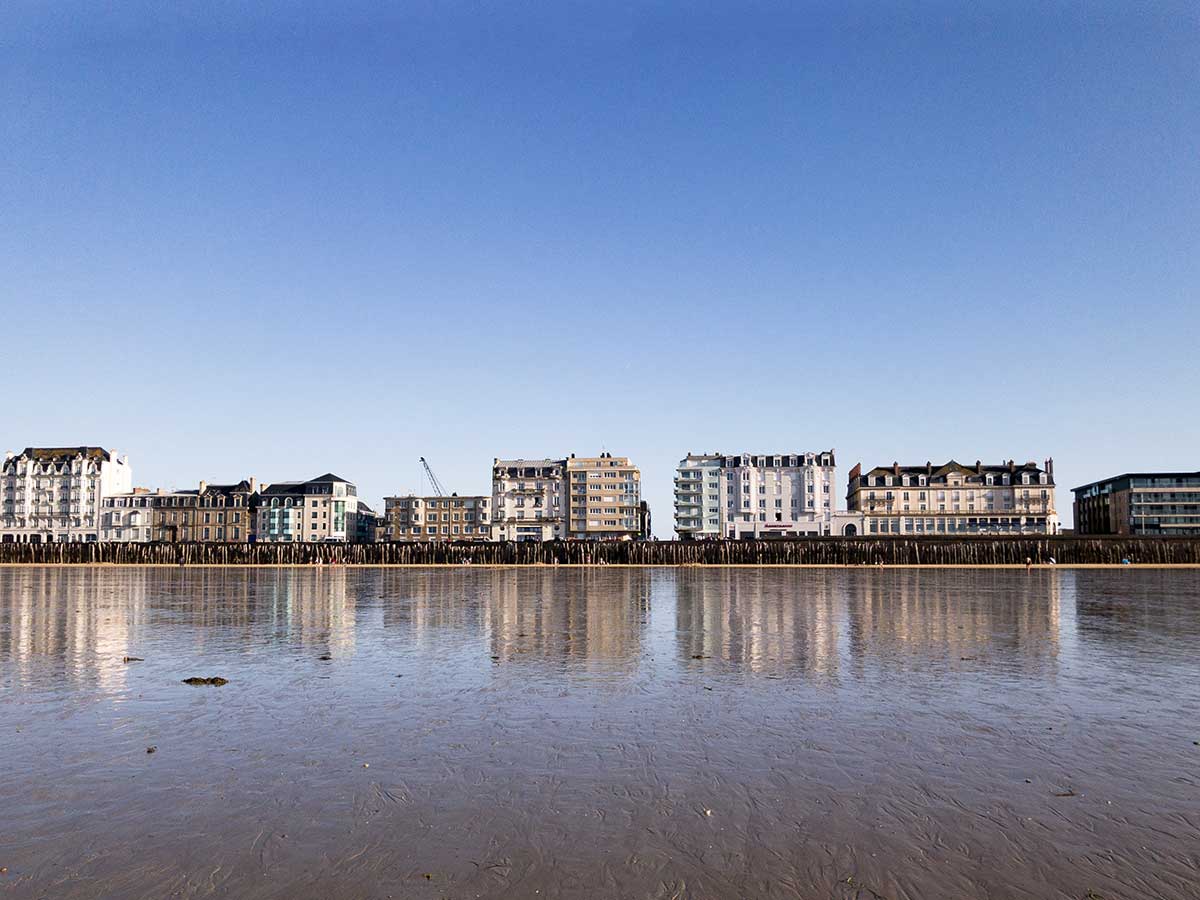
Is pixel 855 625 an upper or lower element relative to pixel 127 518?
lower

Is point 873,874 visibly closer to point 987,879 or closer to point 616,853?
point 987,879

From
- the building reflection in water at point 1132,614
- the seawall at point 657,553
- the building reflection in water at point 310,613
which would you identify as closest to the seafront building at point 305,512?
the seawall at point 657,553

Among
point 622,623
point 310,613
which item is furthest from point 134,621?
point 622,623

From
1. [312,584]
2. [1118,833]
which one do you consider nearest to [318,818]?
[1118,833]

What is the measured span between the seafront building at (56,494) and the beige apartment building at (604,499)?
92.7m

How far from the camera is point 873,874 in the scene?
7277 mm

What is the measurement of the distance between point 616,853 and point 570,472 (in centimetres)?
15867

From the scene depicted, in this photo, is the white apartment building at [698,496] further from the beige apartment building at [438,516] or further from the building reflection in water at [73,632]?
the building reflection in water at [73,632]

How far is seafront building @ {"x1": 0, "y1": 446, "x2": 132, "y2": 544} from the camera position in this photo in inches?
6383

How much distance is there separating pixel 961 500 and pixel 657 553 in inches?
2911

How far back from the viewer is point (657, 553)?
9244cm

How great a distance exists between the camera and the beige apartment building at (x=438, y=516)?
181 m

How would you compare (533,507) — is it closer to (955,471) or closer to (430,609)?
(955,471)

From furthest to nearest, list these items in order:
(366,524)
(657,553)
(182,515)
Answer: (366,524), (182,515), (657,553)
